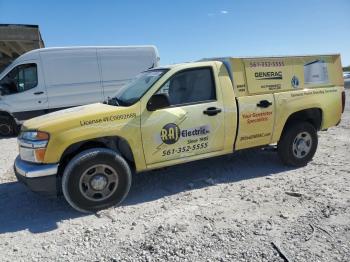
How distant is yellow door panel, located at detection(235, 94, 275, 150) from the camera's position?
17.0 feet

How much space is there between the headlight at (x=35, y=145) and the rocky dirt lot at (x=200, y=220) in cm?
78

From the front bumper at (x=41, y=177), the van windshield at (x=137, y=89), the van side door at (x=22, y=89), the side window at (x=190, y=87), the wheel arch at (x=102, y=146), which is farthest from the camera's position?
the van side door at (x=22, y=89)

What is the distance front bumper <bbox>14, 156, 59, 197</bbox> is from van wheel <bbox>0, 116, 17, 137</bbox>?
708 cm

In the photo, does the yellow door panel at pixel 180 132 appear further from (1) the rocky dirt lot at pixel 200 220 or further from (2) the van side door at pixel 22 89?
(2) the van side door at pixel 22 89

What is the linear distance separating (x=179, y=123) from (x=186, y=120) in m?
0.12

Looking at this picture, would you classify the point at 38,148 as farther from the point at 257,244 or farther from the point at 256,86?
the point at 256,86

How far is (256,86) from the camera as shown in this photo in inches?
210

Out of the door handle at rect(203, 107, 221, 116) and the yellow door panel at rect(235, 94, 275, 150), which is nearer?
the door handle at rect(203, 107, 221, 116)

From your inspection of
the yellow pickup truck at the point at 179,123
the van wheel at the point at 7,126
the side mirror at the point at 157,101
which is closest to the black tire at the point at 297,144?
the yellow pickup truck at the point at 179,123

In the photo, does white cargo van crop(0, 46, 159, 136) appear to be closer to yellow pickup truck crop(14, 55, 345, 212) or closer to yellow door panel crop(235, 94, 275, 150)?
yellow pickup truck crop(14, 55, 345, 212)

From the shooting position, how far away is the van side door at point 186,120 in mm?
4559

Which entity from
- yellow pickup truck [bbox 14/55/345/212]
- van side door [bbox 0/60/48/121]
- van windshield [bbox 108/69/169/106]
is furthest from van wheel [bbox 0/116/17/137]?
van windshield [bbox 108/69/169/106]

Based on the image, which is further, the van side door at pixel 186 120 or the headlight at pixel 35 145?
the van side door at pixel 186 120

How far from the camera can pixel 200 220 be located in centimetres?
396
